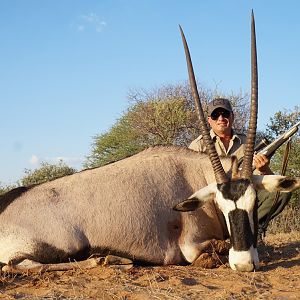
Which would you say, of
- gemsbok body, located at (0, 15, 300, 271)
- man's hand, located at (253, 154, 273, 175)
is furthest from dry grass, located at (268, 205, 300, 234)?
gemsbok body, located at (0, 15, 300, 271)

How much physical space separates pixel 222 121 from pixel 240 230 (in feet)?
7.97

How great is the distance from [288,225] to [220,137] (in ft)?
11.2

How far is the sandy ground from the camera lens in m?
3.48

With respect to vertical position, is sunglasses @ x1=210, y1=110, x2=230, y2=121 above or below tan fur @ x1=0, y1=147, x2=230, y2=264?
above

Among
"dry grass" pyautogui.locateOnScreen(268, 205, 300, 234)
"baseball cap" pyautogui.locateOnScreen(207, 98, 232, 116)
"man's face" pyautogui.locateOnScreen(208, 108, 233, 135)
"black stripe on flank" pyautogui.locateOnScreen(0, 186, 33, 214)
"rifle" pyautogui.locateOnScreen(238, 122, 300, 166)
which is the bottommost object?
"dry grass" pyautogui.locateOnScreen(268, 205, 300, 234)

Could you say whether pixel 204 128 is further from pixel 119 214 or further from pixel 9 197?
pixel 9 197

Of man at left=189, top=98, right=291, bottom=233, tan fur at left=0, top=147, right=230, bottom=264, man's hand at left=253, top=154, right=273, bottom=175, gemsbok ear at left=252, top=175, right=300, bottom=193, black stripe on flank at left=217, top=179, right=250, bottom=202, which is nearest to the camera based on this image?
black stripe on flank at left=217, top=179, right=250, bottom=202

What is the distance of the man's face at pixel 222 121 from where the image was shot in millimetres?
6464

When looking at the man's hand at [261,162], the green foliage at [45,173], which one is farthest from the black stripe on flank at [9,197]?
the green foliage at [45,173]

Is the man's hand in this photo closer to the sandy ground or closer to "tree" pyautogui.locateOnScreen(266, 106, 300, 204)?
the sandy ground

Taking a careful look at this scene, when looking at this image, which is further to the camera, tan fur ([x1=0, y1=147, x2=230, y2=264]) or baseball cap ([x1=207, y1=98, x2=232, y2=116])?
baseball cap ([x1=207, y1=98, x2=232, y2=116])

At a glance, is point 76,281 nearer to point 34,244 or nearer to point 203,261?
point 34,244

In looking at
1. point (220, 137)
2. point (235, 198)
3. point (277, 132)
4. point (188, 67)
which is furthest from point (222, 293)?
point (277, 132)

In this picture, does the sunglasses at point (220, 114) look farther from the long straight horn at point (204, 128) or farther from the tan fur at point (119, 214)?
the long straight horn at point (204, 128)
